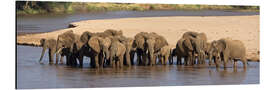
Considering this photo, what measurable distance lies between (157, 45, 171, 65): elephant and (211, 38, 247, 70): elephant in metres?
1.71

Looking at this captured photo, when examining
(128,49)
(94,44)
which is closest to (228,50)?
(128,49)

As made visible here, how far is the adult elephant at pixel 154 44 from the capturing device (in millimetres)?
22672

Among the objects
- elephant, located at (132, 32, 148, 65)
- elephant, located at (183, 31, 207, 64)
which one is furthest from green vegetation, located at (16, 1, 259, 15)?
elephant, located at (132, 32, 148, 65)

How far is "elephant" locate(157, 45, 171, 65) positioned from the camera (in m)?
23.3

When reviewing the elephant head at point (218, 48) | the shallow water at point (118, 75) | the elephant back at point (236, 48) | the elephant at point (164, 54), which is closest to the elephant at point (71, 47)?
the shallow water at point (118, 75)

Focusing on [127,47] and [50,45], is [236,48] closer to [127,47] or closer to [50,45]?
[127,47]

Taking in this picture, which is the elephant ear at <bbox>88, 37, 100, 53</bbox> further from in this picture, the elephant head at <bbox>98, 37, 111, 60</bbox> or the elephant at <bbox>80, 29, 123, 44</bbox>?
the elephant at <bbox>80, 29, 123, 44</bbox>

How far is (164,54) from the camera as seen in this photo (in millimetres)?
23359
